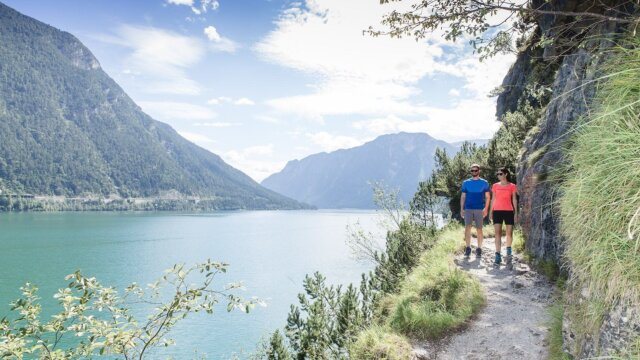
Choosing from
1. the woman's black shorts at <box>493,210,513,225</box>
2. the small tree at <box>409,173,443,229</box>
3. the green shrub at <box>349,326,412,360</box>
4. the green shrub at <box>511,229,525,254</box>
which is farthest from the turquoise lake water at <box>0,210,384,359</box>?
the green shrub at <box>349,326,412,360</box>

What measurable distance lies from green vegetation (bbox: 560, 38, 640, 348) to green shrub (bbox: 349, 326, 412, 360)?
323 centimetres

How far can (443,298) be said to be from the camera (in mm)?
8961

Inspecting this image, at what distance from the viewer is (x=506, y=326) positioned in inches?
309

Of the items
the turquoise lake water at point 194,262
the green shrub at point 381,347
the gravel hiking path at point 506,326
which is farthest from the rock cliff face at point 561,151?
the turquoise lake water at point 194,262

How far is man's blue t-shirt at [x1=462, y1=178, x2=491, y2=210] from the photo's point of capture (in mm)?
11141

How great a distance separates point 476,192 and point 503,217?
925 millimetres

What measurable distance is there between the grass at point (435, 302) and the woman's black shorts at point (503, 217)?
66.5 inches

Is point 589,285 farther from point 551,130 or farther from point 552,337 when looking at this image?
point 551,130

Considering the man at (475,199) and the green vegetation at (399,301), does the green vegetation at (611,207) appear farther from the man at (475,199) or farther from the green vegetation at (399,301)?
the man at (475,199)

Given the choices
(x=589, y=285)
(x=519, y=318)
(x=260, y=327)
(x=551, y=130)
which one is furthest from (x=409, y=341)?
(x=260, y=327)

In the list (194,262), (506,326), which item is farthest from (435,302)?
(194,262)

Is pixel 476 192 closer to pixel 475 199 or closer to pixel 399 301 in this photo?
pixel 475 199

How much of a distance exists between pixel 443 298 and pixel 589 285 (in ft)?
15.9

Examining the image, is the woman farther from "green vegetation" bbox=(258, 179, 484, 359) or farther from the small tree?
the small tree
